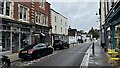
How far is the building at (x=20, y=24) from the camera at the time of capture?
77.6 feet

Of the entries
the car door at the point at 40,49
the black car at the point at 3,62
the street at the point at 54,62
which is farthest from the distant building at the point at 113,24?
the black car at the point at 3,62

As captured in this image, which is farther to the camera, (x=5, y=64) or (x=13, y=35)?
(x=13, y=35)

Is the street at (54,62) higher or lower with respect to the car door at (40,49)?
lower

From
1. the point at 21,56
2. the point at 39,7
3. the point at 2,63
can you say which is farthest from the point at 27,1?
the point at 2,63

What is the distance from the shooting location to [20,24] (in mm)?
27156

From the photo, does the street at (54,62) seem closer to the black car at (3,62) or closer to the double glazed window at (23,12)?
the black car at (3,62)

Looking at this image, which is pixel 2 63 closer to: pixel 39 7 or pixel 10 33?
pixel 10 33

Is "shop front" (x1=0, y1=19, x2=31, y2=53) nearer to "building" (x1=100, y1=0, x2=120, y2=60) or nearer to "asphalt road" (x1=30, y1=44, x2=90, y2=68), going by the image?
"asphalt road" (x1=30, y1=44, x2=90, y2=68)

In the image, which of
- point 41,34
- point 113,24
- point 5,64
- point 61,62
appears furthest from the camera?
point 41,34

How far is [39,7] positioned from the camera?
120 feet

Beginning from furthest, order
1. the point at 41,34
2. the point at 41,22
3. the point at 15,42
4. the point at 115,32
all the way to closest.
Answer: the point at 41,22 < the point at 41,34 < the point at 15,42 < the point at 115,32

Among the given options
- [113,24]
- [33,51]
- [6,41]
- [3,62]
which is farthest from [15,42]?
[3,62]

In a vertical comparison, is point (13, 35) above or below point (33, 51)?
above

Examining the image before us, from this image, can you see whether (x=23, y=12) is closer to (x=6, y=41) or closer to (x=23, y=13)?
(x=23, y=13)
